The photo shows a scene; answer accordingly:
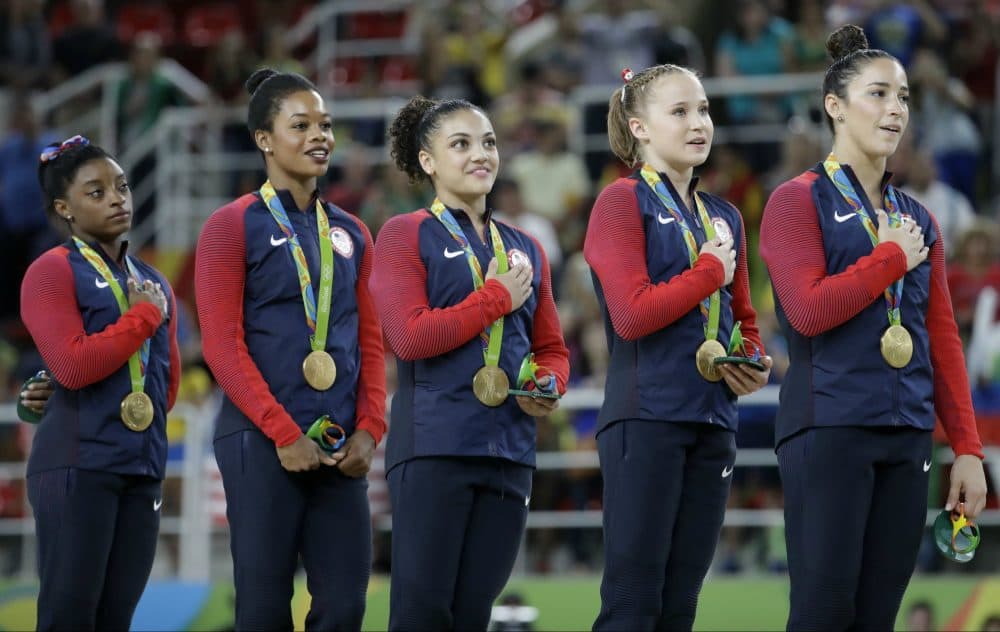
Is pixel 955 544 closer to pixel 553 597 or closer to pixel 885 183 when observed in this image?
pixel 885 183

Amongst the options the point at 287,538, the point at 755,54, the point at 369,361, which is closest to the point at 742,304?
the point at 369,361

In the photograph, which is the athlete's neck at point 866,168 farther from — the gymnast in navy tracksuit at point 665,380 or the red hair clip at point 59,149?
the red hair clip at point 59,149

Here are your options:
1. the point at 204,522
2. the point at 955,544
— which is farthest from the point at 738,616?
the point at 204,522

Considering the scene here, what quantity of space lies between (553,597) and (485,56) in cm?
555

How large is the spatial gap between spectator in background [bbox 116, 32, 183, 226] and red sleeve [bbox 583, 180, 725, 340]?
25.0 feet

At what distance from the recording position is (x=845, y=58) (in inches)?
181

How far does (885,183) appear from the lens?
15.0 ft

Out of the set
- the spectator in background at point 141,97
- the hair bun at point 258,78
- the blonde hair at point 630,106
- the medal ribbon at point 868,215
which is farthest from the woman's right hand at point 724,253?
the spectator in background at point 141,97

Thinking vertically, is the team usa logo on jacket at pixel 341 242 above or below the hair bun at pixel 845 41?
below

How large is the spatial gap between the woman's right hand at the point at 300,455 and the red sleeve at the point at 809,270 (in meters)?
1.33

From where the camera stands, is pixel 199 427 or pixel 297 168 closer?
pixel 297 168

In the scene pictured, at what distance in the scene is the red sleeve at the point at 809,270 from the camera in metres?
4.25

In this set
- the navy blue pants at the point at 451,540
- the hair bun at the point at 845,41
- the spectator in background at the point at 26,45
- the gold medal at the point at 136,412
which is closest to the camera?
the navy blue pants at the point at 451,540

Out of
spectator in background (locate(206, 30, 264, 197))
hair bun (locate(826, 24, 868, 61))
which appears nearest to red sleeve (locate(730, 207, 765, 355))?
hair bun (locate(826, 24, 868, 61))
